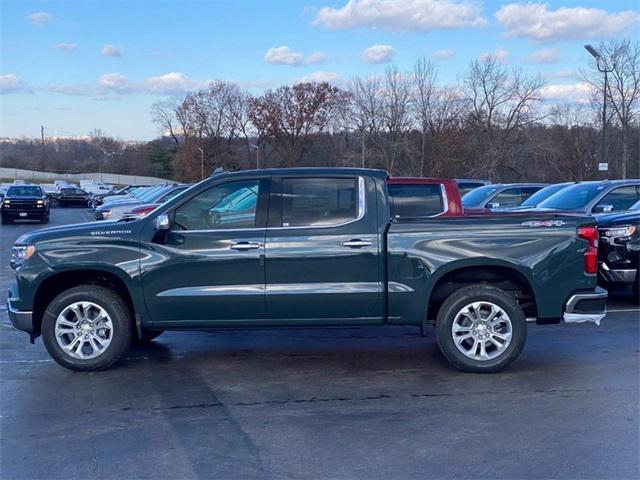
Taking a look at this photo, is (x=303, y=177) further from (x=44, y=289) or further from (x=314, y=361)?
(x=44, y=289)

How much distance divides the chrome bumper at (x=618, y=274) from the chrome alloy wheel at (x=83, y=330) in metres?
6.56

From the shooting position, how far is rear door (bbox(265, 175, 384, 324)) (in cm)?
724

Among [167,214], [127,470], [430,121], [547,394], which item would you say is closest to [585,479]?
[547,394]

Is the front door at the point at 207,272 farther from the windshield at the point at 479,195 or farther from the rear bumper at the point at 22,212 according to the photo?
the rear bumper at the point at 22,212

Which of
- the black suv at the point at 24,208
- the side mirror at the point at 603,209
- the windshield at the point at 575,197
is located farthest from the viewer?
the black suv at the point at 24,208

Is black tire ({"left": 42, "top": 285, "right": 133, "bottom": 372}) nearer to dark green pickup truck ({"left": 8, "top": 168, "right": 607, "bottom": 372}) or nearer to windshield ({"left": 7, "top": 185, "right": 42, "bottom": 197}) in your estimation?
dark green pickup truck ({"left": 8, "top": 168, "right": 607, "bottom": 372})

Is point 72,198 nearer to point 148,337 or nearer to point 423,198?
point 148,337

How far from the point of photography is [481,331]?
7.35m

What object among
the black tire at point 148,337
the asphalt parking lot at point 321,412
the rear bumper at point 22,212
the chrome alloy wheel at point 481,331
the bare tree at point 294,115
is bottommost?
the asphalt parking lot at point 321,412

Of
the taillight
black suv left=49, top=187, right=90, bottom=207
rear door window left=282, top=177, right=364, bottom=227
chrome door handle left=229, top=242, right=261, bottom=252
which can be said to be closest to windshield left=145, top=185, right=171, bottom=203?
rear door window left=282, top=177, right=364, bottom=227

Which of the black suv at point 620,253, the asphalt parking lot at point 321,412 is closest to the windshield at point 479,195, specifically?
the black suv at point 620,253

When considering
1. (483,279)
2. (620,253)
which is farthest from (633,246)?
(483,279)

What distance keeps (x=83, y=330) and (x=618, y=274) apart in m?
6.92

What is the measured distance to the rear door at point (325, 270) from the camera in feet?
Result: 23.8
